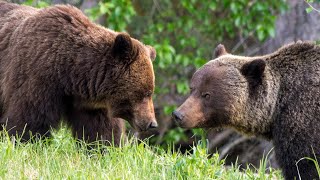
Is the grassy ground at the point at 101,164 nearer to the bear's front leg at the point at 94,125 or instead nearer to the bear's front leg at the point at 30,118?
the bear's front leg at the point at 30,118

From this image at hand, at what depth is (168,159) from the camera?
6.80m

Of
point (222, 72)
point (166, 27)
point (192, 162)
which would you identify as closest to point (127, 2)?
point (166, 27)

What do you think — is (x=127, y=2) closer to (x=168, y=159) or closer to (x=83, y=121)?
(x=83, y=121)

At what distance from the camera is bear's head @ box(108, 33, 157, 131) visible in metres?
7.56

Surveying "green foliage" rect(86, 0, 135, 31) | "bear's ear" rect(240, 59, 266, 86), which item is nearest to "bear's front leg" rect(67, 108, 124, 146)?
"bear's ear" rect(240, 59, 266, 86)

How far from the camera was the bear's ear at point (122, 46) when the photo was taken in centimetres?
746

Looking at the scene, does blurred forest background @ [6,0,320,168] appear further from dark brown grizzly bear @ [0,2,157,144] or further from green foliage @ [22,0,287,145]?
dark brown grizzly bear @ [0,2,157,144]

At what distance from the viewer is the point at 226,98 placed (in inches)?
277

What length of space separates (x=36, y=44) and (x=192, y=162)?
2162mm

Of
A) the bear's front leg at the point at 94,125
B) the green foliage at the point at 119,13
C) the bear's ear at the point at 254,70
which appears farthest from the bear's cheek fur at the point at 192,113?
the green foliage at the point at 119,13

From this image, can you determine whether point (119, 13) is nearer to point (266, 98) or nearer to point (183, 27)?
point (183, 27)

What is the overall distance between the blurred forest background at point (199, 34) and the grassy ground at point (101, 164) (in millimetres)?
5679

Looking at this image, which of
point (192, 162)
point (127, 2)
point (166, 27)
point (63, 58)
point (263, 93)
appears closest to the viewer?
point (192, 162)

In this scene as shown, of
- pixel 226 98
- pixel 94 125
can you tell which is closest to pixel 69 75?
pixel 94 125
